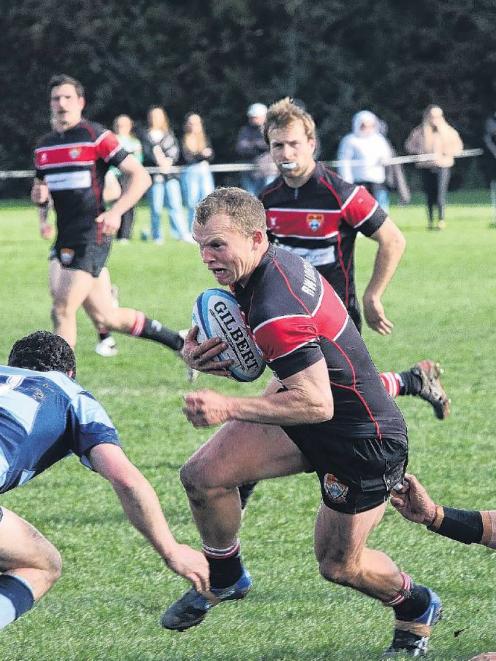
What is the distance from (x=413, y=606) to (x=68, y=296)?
565 centimetres

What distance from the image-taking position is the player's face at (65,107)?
1038cm

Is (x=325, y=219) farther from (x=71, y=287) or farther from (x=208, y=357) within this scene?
(x=71, y=287)

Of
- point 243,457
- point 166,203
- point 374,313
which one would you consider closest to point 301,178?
point 374,313

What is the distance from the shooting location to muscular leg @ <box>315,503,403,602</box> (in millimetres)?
5102

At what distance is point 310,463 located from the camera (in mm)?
5383

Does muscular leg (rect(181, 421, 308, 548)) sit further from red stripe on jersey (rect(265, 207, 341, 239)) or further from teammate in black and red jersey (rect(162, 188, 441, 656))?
red stripe on jersey (rect(265, 207, 341, 239))

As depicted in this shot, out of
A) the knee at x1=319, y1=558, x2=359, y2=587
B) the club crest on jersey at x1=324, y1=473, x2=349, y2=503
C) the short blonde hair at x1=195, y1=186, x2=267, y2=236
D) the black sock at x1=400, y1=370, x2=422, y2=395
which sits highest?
the short blonde hair at x1=195, y1=186, x2=267, y2=236

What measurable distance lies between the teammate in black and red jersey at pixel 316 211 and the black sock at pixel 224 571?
193cm

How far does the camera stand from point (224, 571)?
5617 millimetres

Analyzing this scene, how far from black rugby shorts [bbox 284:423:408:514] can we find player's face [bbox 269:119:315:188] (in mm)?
2528

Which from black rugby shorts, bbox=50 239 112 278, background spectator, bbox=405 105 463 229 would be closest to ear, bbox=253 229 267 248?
black rugby shorts, bbox=50 239 112 278

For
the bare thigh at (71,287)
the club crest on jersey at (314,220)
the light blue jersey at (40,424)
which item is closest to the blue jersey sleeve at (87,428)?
the light blue jersey at (40,424)

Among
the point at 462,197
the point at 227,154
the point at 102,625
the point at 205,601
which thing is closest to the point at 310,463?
the point at 205,601

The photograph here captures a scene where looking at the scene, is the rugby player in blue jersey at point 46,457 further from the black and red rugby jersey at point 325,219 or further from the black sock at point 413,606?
the black and red rugby jersey at point 325,219
